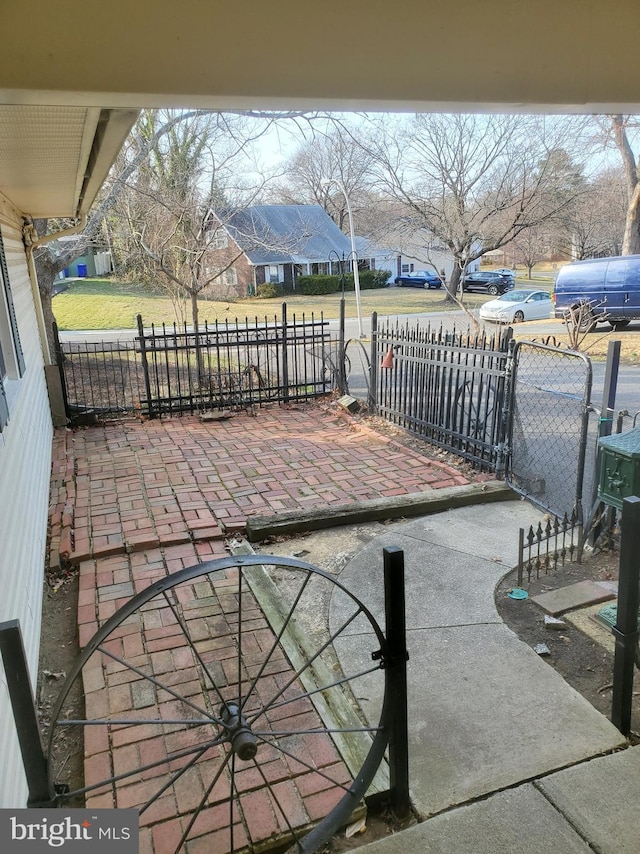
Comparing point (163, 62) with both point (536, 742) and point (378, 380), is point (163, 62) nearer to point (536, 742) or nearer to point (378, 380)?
point (536, 742)

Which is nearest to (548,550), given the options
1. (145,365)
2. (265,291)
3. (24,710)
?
(24,710)

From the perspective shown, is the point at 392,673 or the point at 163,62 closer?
the point at 163,62

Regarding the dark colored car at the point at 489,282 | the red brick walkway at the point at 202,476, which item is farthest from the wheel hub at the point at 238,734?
the dark colored car at the point at 489,282

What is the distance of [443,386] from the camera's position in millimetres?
6148

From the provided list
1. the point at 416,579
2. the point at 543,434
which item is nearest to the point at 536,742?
the point at 416,579

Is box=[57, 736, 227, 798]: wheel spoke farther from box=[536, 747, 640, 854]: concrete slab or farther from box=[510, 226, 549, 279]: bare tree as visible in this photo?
box=[510, 226, 549, 279]: bare tree

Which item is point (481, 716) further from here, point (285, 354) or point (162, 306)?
point (162, 306)

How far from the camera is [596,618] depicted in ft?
10.3

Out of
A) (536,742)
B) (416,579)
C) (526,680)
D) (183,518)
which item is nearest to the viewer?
(536,742)

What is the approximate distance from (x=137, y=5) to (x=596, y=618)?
10.8 ft

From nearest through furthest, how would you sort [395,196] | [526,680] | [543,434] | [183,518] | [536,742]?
1. [536,742]
2. [526,680]
3. [183,518]
4. [543,434]
5. [395,196]

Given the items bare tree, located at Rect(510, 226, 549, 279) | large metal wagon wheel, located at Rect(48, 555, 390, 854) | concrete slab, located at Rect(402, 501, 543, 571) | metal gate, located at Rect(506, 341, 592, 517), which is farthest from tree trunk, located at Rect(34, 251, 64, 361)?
bare tree, located at Rect(510, 226, 549, 279)

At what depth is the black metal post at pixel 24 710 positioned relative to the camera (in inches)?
51.5

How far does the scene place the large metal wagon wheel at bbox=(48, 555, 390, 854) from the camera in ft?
5.53
